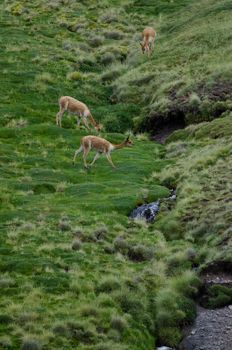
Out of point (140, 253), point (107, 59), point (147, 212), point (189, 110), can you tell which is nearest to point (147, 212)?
point (147, 212)

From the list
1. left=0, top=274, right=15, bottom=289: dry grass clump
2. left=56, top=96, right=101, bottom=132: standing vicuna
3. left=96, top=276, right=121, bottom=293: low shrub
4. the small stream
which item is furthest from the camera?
left=56, top=96, right=101, bottom=132: standing vicuna

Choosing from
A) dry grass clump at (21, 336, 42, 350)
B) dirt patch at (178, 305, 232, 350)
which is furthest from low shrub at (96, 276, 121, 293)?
dry grass clump at (21, 336, 42, 350)

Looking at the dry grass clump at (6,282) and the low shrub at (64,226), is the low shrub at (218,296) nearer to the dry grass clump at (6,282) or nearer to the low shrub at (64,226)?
the dry grass clump at (6,282)

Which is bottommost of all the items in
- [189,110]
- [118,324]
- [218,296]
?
[189,110]

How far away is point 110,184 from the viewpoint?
116ft

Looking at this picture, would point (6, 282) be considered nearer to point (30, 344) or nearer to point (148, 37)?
point (30, 344)

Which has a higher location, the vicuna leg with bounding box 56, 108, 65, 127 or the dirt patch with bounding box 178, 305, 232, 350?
the dirt patch with bounding box 178, 305, 232, 350

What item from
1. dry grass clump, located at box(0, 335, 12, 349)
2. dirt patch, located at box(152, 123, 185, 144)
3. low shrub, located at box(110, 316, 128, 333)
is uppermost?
dry grass clump, located at box(0, 335, 12, 349)

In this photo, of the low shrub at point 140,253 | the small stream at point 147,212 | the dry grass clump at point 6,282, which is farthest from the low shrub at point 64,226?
the dry grass clump at point 6,282

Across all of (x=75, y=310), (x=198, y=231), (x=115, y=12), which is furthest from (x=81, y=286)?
(x=115, y=12)

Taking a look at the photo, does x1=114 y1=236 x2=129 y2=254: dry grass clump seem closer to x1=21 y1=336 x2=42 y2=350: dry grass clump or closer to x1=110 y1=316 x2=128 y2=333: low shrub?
x1=110 y1=316 x2=128 y2=333: low shrub

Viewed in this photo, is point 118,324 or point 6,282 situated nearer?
point 118,324

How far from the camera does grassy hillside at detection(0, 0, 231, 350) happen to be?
70.7ft

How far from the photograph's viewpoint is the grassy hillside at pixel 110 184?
70.7 ft
